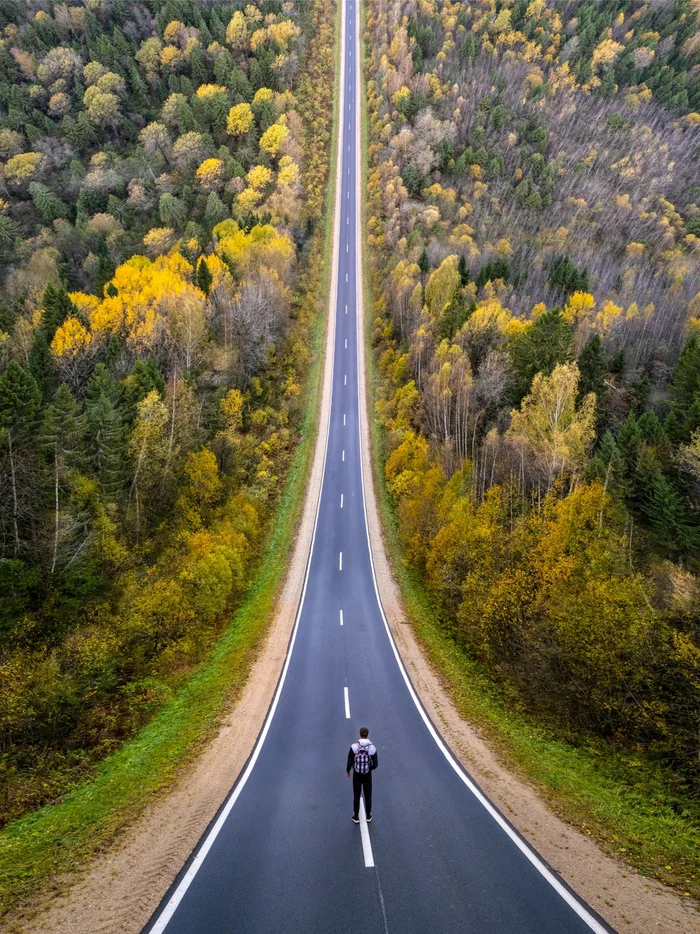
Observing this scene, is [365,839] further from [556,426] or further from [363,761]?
[556,426]

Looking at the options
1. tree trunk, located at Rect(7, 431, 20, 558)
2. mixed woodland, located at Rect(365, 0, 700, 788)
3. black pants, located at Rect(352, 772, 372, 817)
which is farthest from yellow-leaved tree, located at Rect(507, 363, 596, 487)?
tree trunk, located at Rect(7, 431, 20, 558)

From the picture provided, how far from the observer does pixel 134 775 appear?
13.4 metres

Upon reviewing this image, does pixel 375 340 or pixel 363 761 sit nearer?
pixel 363 761

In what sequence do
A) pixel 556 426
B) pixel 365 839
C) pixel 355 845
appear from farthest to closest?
1. pixel 556 426
2. pixel 365 839
3. pixel 355 845

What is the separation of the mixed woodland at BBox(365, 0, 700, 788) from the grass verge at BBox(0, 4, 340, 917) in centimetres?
1112

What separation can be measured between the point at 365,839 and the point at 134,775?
7263mm

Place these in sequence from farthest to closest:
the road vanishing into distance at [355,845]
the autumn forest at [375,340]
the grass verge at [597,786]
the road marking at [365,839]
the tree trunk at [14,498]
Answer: the tree trunk at [14,498] → the autumn forest at [375,340] → the grass verge at [597,786] → the road marking at [365,839] → the road vanishing into distance at [355,845]

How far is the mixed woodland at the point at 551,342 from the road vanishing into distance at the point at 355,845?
5.51 metres

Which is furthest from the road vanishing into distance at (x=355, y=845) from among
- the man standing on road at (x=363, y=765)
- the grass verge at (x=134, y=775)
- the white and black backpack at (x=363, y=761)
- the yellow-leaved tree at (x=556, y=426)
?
the yellow-leaved tree at (x=556, y=426)

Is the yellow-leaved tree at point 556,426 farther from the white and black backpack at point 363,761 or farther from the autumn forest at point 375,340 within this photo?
the white and black backpack at point 363,761

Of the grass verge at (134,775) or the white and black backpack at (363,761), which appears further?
the white and black backpack at (363,761)

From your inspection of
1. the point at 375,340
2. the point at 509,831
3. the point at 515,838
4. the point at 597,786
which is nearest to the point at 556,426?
the point at 597,786

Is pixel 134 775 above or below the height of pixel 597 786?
above

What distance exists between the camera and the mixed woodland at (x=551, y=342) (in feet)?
54.6
